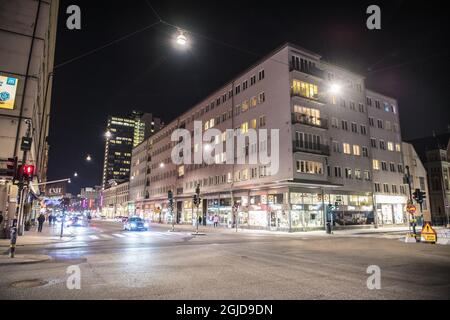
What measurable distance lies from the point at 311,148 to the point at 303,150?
181cm

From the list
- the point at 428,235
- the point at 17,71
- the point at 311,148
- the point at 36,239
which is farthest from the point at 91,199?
the point at 428,235

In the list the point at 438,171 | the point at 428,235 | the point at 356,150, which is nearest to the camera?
the point at 428,235

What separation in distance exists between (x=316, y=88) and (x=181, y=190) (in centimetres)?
3400

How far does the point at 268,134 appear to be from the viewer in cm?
4131

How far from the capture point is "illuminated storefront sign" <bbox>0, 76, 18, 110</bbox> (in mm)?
22281

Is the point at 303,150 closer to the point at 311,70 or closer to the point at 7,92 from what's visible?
the point at 311,70

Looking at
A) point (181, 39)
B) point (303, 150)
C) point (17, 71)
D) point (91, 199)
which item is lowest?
point (91, 199)

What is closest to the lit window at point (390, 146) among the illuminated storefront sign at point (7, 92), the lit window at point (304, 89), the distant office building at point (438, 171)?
the lit window at point (304, 89)

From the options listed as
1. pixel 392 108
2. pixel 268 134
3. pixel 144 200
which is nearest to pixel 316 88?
pixel 268 134

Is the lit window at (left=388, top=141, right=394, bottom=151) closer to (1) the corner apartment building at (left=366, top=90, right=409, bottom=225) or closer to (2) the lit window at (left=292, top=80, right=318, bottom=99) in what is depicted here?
(1) the corner apartment building at (left=366, top=90, right=409, bottom=225)

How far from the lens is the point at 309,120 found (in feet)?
132

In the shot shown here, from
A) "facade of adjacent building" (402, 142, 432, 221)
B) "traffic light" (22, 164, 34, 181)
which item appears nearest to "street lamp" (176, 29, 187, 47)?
"traffic light" (22, 164, 34, 181)

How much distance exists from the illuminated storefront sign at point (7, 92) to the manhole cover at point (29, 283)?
1856 centimetres
